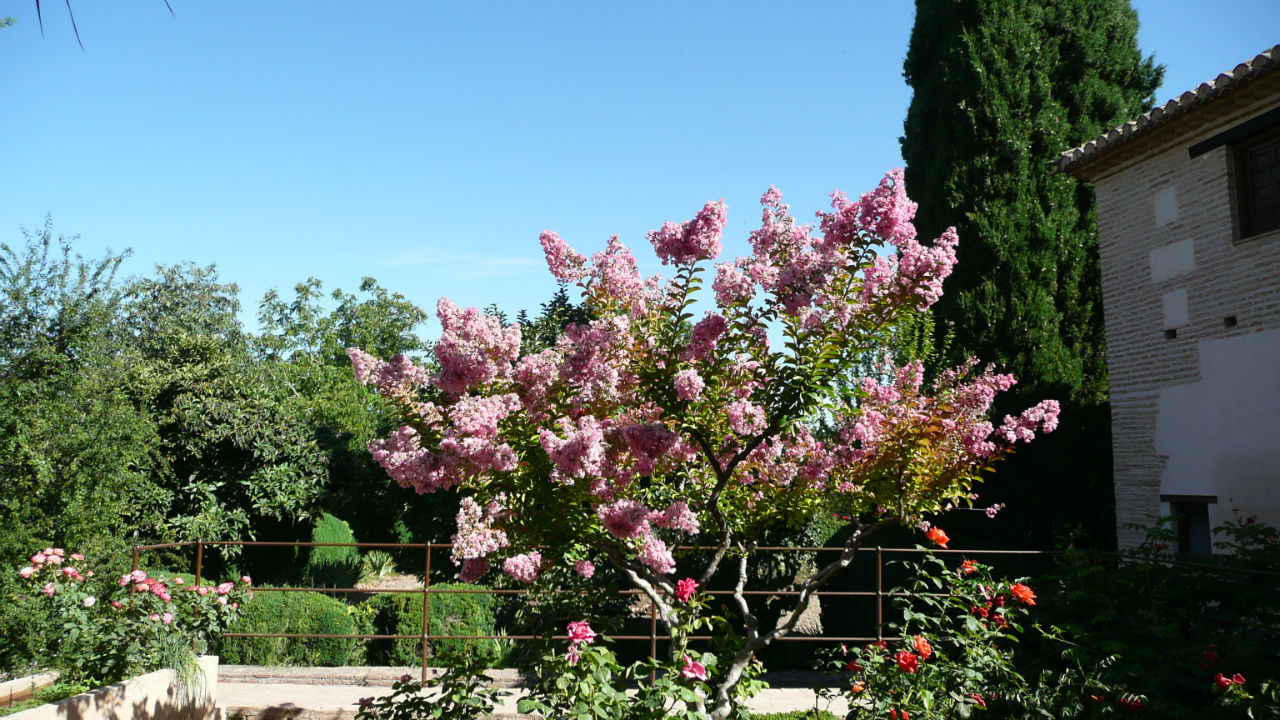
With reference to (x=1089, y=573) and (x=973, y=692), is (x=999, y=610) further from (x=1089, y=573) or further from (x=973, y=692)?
(x=1089, y=573)

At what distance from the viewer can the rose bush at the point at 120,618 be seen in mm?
5258

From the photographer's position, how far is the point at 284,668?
748 cm

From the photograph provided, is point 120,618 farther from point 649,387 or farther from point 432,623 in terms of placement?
point 649,387

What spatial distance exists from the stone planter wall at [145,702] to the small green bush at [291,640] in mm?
2297

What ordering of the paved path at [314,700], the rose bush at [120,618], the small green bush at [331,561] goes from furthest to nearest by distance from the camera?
the small green bush at [331,561]
the paved path at [314,700]
the rose bush at [120,618]

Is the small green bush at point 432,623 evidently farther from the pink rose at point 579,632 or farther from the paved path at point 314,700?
the pink rose at point 579,632

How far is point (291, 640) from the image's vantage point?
8125 millimetres

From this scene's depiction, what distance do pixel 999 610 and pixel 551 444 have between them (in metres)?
2.79

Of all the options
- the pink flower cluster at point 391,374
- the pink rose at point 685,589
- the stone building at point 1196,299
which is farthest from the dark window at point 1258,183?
the pink flower cluster at point 391,374

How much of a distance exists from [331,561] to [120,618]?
752 cm

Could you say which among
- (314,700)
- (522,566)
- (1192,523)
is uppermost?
(1192,523)

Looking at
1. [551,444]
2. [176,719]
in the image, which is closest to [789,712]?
[551,444]

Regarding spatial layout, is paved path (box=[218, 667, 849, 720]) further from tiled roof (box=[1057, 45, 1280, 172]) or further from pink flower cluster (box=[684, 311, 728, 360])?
tiled roof (box=[1057, 45, 1280, 172])

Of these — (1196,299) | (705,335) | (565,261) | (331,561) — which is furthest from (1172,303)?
(331,561)
